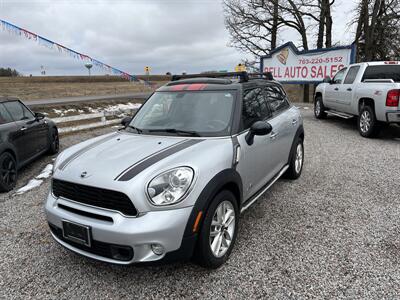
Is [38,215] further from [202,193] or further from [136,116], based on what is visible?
[202,193]

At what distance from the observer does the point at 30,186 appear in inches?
211

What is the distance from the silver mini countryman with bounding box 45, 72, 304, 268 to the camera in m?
2.39

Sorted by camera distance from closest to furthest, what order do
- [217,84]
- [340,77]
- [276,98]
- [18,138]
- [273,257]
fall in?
[273,257], [217,84], [276,98], [18,138], [340,77]

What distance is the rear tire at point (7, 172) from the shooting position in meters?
5.04

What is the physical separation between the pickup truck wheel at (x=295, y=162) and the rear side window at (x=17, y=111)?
198 inches

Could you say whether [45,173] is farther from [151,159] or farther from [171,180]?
Result: [171,180]

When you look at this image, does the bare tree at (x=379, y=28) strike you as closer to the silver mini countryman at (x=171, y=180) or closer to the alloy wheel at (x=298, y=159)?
Result: the alloy wheel at (x=298, y=159)

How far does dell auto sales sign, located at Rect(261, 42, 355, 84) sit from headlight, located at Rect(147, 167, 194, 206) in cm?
1338

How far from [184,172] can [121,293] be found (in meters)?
1.15

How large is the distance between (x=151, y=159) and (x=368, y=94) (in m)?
7.48

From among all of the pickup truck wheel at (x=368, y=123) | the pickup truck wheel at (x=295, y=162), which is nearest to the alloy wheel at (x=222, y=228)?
the pickup truck wheel at (x=295, y=162)

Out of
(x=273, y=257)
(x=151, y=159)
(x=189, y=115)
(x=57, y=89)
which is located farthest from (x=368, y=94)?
(x=57, y=89)

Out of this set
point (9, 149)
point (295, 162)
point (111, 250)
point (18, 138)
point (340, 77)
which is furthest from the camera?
point (340, 77)

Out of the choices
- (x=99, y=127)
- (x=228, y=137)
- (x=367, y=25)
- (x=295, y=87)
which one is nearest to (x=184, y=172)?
(x=228, y=137)
